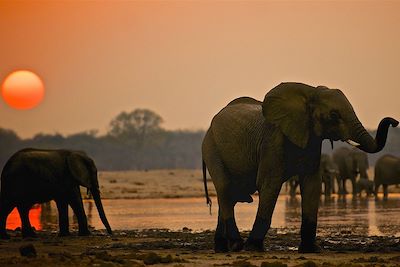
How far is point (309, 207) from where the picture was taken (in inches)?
662

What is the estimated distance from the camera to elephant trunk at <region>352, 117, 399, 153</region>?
1558 cm

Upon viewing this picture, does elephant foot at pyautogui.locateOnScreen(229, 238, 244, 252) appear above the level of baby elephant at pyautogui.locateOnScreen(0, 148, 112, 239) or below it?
below

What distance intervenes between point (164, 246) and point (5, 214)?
560 cm

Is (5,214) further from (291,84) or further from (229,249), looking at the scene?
(291,84)

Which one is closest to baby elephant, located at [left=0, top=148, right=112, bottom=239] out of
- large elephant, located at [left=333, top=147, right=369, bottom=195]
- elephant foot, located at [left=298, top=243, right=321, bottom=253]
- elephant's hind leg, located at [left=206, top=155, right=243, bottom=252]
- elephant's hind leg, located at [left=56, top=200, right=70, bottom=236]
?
elephant's hind leg, located at [left=56, top=200, right=70, bottom=236]

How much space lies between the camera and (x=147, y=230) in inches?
940

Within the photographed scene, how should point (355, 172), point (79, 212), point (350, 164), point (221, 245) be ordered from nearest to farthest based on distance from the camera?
point (221, 245)
point (79, 212)
point (350, 164)
point (355, 172)

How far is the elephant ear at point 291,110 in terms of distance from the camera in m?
16.4

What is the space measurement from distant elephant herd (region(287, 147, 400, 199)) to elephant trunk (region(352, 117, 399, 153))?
93.8 ft

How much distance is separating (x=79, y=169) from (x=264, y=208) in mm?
6977

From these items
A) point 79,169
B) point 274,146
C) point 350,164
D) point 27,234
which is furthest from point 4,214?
point 350,164

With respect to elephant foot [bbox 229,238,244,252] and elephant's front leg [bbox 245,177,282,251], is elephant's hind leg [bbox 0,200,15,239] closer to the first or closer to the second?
elephant foot [bbox 229,238,244,252]

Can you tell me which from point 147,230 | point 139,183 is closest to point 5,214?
point 147,230

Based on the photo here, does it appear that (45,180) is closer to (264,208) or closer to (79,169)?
(79,169)
